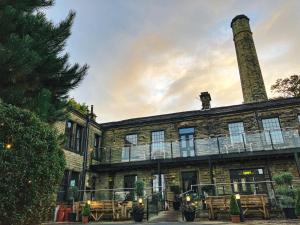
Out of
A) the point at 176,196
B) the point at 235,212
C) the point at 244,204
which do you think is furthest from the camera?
the point at 176,196

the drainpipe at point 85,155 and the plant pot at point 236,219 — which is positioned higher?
the drainpipe at point 85,155

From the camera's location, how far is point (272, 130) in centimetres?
1470

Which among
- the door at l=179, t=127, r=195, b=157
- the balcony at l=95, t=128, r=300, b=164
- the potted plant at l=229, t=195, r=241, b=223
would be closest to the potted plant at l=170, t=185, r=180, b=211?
the balcony at l=95, t=128, r=300, b=164

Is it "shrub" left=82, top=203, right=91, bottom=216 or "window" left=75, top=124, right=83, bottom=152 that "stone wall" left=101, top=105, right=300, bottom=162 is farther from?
"shrub" left=82, top=203, right=91, bottom=216

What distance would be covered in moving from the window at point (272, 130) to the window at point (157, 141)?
6.57 meters

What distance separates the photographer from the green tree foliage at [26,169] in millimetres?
3895

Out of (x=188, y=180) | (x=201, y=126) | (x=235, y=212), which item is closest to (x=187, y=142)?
(x=201, y=126)

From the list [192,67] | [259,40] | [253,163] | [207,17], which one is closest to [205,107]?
[192,67]

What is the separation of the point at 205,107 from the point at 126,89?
582 cm

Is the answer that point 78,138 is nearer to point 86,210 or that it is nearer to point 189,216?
point 86,210

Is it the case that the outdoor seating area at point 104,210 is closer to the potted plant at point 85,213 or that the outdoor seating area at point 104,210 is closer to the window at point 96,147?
the potted plant at point 85,213

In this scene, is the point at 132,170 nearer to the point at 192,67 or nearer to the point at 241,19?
the point at 192,67

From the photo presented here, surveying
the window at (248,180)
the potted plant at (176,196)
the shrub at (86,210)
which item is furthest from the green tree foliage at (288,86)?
the shrub at (86,210)

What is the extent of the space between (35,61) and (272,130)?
541 inches
